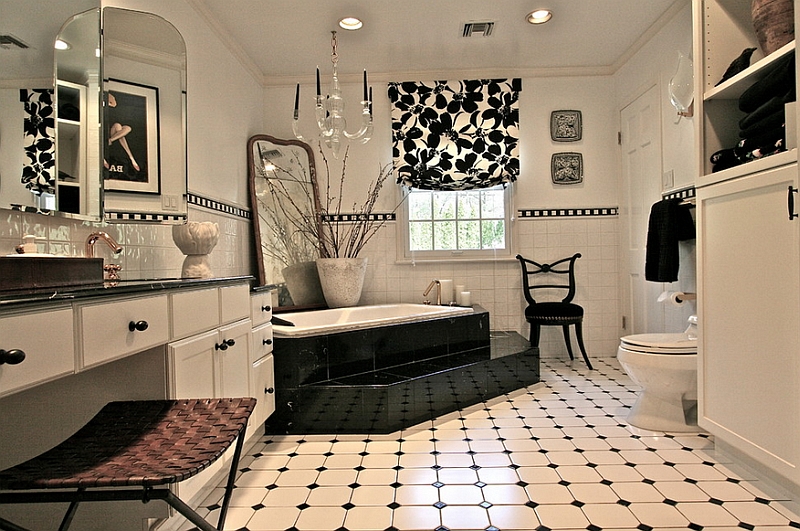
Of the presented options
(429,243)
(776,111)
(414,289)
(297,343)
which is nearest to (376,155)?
(429,243)

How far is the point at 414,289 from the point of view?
4.52m

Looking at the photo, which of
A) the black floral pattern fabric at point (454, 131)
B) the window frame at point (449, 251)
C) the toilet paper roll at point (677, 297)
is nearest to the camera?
the toilet paper roll at point (677, 297)

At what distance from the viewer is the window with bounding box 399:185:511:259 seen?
455 cm

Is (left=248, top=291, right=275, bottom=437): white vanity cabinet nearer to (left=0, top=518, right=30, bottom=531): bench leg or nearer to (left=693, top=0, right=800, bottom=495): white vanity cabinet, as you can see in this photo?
(left=0, top=518, right=30, bottom=531): bench leg

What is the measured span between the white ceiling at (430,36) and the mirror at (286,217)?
0.69m

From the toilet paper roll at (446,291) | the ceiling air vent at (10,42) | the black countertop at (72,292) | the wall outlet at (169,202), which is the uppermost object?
the ceiling air vent at (10,42)

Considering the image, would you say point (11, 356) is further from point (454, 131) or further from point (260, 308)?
point (454, 131)

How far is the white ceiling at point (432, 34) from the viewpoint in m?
3.27

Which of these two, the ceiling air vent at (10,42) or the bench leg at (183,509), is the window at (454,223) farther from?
the bench leg at (183,509)

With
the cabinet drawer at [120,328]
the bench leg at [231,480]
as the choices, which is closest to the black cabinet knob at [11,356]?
the cabinet drawer at [120,328]

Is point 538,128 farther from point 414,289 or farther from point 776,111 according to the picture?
point 776,111

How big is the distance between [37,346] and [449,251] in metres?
3.75

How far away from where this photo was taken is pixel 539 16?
3.43m

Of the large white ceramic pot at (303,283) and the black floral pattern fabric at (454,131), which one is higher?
the black floral pattern fabric at (454,131)
